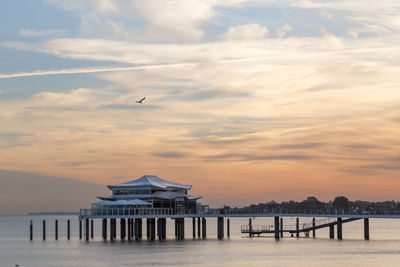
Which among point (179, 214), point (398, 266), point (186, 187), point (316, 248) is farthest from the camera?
point (186, 187)

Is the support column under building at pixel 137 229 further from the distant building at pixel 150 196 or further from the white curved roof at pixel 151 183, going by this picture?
the white curved roof at pixel 151 183

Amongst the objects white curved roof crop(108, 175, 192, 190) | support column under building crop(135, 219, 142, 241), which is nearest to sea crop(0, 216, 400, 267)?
support column under building crop(135, 219, 142, 241)

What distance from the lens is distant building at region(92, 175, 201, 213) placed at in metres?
118

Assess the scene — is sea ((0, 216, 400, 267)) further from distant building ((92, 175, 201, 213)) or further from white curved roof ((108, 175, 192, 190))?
white curved roof ((108, 175, 192, 190))

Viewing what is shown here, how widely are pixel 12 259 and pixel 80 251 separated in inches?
365

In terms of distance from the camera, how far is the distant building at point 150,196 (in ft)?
387

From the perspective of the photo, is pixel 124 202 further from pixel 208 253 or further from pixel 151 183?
pixel 208 253

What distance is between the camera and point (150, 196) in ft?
388

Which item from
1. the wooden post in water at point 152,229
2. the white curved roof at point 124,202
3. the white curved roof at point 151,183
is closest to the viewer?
the white curved roof at point 124,202

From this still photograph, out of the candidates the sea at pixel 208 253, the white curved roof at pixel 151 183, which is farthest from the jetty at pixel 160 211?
the sea at pixel 208 253

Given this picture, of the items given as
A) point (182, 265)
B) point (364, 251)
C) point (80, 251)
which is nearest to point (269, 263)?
point (182, 265)

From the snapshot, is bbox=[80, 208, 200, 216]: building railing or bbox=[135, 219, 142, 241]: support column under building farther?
bbox=[135, 219, 142, 241]: support column under building

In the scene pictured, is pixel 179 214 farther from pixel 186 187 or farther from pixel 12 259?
pixel 12 259

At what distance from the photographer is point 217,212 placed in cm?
12088
